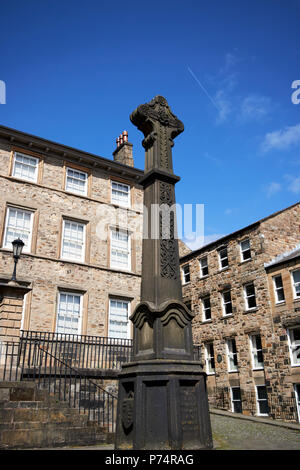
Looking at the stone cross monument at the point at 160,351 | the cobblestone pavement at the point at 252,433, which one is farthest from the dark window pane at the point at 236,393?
the stone cross monument at the point at 160,351

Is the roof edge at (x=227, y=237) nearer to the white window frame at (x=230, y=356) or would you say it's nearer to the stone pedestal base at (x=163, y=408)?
the white window frame at (x=230, y=356)

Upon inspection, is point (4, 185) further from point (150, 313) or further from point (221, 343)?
point (221, 343)

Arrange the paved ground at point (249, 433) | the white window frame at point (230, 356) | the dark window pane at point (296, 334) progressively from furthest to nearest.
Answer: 1. the white window frame at point (230, 356)
2. the dark window pane at point (296, 334)
3. the paved ground at point (249, 433)

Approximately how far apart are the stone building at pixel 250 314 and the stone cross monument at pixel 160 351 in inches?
534

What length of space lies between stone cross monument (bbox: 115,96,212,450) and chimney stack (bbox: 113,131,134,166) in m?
13.5

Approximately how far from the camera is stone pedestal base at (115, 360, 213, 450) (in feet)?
19.6

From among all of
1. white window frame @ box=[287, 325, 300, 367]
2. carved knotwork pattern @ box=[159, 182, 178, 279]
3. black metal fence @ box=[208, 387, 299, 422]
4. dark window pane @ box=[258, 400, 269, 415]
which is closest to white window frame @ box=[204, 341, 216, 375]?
black metal fence @ box=[208, 387, 299, 422]

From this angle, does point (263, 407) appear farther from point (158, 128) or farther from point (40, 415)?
point (158, 128)

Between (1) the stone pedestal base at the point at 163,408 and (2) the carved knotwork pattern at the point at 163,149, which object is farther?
(2) the carved knotwork pattern at the point at 163,149

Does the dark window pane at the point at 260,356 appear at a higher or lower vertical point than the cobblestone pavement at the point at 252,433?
higher

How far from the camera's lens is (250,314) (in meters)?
21.7

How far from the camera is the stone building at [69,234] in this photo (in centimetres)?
1686

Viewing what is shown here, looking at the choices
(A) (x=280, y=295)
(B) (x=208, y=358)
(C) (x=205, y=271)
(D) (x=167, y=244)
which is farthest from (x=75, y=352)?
(C) (x=205, y=271)

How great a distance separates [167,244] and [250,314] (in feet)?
50.4
